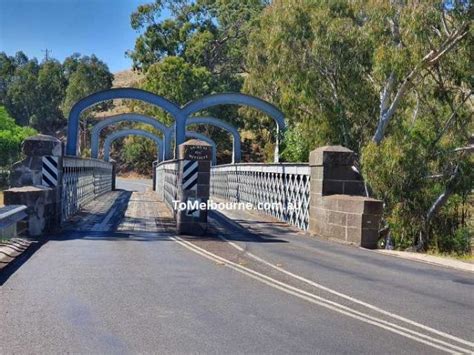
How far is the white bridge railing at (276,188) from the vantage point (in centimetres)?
1644

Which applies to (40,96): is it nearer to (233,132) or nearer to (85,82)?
(85,82)

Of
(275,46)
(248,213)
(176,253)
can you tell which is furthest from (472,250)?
(176,253)

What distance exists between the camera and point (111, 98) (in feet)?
77.2

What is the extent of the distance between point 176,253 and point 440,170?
13.5 meters

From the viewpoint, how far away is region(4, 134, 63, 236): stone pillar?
12.8 m

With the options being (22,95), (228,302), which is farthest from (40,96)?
(228,302)

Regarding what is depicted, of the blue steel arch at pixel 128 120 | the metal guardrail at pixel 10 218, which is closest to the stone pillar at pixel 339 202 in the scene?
the metal guardrail at pixel 10 218

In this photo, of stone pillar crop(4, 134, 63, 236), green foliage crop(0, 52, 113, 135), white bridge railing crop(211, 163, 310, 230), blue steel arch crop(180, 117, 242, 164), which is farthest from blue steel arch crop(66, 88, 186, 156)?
green foliage crop(0, 52, 113, 135)

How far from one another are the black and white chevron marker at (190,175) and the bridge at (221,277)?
0.02 m

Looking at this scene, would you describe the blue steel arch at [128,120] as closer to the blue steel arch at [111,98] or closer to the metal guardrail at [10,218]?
the blue steel arch at [111,98]

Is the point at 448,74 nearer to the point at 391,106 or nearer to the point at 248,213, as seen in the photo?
the point at 391,106

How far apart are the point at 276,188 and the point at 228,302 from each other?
1240cm

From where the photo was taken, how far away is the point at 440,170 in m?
21.6

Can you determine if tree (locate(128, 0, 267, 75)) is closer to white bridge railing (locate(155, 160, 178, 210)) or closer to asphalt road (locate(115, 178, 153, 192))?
asphalt road (locate(115, 178, 153, 192))
